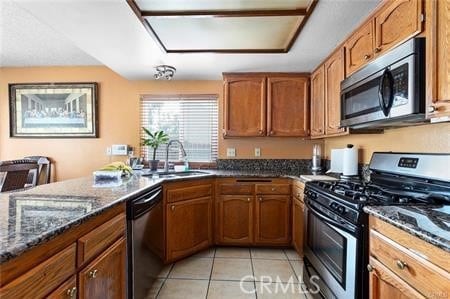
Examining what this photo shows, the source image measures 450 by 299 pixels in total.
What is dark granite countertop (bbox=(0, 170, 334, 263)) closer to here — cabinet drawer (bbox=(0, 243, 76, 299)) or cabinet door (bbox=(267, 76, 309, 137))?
cabinet drawer (bbox=(0, 243, 76, 299))

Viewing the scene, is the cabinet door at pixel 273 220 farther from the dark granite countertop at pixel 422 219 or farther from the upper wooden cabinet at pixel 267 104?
the dark granite countertop at pixel 422 219

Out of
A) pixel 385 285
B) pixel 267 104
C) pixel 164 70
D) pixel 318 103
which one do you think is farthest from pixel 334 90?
pixel 385 285

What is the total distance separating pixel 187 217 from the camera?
2904 millimetres

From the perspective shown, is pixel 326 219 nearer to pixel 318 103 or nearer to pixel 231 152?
pixel 318 103

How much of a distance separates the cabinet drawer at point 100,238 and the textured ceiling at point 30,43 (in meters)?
2.09

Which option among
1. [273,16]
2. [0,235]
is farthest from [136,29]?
[0,235]

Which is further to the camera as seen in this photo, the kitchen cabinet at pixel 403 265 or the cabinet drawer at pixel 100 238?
the cabinet drawer at pixel 100 238

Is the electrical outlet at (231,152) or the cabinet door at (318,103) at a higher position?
the cabinet door at (318,103)

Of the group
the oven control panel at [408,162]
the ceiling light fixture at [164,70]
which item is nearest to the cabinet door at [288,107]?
the ceiling light fixture at [164,70]

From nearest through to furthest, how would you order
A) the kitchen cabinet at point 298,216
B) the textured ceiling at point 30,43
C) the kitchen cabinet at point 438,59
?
the kitchen cabinet at point 438,59, the textured ceiling at point 30,43, the kitchen cabinet at point 298,216

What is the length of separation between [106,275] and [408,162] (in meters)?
1.99

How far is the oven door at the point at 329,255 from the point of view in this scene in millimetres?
1510

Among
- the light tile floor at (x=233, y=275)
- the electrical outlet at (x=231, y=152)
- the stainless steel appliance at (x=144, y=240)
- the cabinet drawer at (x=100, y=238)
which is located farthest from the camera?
the electrical outlet at (x=231, y=152)

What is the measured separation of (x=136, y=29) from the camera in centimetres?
226
